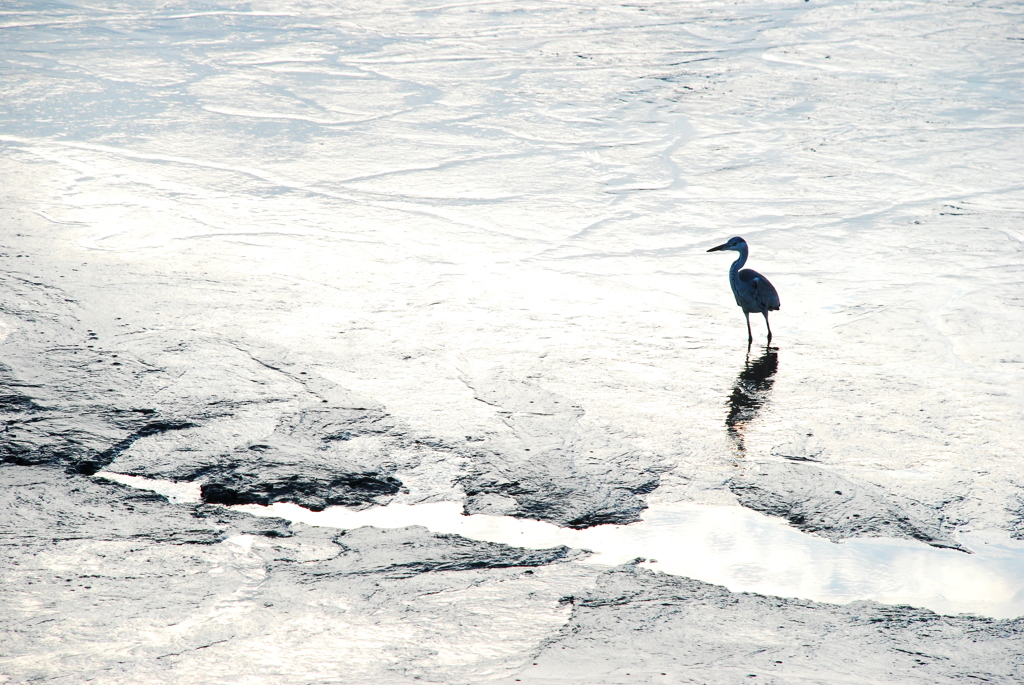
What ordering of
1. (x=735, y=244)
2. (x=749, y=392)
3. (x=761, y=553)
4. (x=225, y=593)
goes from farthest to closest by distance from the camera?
(x=735, y=244), (x=749, y=392), (x=761, y=553), (x=225, y=593)

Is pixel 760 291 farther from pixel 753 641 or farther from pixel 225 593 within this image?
pixel 225 593

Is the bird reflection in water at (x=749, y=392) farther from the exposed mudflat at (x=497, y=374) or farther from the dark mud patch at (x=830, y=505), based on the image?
the dark mud patch at (x=830, y=505)

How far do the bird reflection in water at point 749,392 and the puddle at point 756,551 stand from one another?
0.57 meters

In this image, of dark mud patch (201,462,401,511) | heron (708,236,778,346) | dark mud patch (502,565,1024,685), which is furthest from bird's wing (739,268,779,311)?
dark mud patch (201,462,401,511)

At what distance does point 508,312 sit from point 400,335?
2.12 feet

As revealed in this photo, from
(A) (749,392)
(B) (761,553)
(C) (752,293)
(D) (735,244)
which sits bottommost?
(B) (761,553)

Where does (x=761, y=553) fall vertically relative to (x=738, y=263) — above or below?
below

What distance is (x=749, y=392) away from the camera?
440 centimetres

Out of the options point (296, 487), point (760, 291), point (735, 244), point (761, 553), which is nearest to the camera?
point (761, 553)

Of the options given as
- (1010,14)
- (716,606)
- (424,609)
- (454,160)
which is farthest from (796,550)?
(1010,14)

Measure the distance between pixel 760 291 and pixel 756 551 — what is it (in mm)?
1831

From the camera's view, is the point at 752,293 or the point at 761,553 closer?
the point at 761,553

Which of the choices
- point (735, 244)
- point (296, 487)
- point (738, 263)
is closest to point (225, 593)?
point (296, 487)

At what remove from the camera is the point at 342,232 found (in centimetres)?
627
